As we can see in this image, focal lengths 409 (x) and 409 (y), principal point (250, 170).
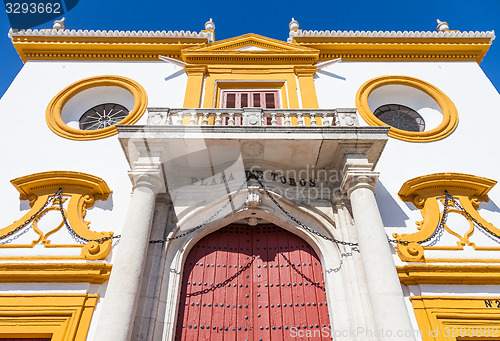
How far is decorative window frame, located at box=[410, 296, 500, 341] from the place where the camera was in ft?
21.2

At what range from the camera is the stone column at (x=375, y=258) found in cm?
564

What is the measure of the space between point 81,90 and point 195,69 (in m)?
2.98

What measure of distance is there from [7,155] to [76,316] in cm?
434

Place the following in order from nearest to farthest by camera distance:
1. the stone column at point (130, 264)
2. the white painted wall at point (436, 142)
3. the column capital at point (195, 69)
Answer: the stone column at point (130, 264) → the white painted wall at point (436, 142) → the column capital at point (195, 69)

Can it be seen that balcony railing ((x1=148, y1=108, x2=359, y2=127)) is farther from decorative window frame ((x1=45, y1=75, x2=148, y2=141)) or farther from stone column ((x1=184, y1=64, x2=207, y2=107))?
decorative window frame ((x1=45, y1=75, x2=148, y2=141))

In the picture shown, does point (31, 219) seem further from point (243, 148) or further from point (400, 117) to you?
point (400, 117)

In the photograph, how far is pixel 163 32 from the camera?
11836mm

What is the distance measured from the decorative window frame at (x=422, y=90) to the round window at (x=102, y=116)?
19.6 feet

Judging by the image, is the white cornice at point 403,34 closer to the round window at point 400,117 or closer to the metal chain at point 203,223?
the round window at point 400,117

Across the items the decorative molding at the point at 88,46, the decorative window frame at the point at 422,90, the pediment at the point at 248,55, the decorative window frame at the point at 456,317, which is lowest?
the decorative window frame at the point at 456,317

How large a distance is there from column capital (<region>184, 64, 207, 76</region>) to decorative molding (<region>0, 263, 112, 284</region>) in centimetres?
574

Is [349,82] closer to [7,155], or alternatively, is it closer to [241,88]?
[241,88]

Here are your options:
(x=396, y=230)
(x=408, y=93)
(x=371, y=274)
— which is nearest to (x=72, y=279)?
(x=371, y=274)

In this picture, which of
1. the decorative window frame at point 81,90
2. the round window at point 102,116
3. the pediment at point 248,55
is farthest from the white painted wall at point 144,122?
the round window at point 102,116
